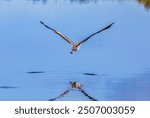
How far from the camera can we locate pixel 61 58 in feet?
25.8

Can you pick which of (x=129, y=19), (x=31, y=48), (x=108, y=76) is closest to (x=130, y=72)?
(x=108, y=76)

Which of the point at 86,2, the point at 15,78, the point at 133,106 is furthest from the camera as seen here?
the point at 86,2

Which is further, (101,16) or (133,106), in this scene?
(101,16)

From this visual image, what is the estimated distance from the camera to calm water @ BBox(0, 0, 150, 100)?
7520 mm

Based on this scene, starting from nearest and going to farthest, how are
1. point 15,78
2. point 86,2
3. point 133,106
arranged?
point 133,106, point 15,78, point 86,2

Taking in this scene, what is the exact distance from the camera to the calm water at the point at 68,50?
752 centimetres

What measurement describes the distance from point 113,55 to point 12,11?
137cm

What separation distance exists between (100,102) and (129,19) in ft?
5.12

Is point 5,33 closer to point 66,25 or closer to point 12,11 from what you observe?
point 12,11

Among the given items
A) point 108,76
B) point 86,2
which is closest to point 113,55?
point 108,76

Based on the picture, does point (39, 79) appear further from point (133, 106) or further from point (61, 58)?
point (133, 106)

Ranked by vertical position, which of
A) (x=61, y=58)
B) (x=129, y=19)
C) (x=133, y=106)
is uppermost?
(x=129, y=19)

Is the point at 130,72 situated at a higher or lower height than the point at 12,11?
lower

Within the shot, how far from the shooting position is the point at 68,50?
7.95 meters
